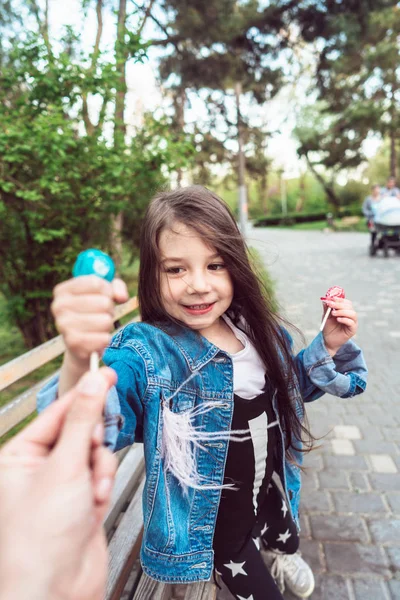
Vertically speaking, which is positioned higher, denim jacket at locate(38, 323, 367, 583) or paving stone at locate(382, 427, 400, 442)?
denim jacket at locate(38, 323, 367, 583)

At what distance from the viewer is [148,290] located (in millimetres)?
1528

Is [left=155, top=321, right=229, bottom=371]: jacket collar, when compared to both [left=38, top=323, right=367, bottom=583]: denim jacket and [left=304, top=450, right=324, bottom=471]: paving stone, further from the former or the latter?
[left=304, top=450, right=324, bottom=471]: paving stone

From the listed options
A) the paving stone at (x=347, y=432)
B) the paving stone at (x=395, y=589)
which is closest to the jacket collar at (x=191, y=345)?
the paving stone at (x=395, y=589)

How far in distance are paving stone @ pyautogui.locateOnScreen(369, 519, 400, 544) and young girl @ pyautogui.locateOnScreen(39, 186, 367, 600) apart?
94 cm

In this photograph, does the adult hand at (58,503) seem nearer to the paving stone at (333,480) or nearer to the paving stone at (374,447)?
the paving stone at (333,480)

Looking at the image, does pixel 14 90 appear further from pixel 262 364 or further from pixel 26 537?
pixel 26 537

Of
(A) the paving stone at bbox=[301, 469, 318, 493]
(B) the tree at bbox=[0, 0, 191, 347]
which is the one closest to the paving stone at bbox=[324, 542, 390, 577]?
(A) the paving stone at bbox=[301, 469, 318, 493]

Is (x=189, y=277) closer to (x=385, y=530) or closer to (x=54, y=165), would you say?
(x=385, y=530)

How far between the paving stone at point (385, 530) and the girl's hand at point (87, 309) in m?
2.19

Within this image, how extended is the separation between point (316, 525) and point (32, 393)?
1621 mm

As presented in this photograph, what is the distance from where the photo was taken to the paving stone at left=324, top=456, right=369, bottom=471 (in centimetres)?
298

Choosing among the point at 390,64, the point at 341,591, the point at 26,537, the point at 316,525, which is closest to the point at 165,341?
the point at 26,537

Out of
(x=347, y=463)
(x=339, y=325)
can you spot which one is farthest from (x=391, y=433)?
(x=339, y=325)

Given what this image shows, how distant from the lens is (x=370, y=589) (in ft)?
6.61
